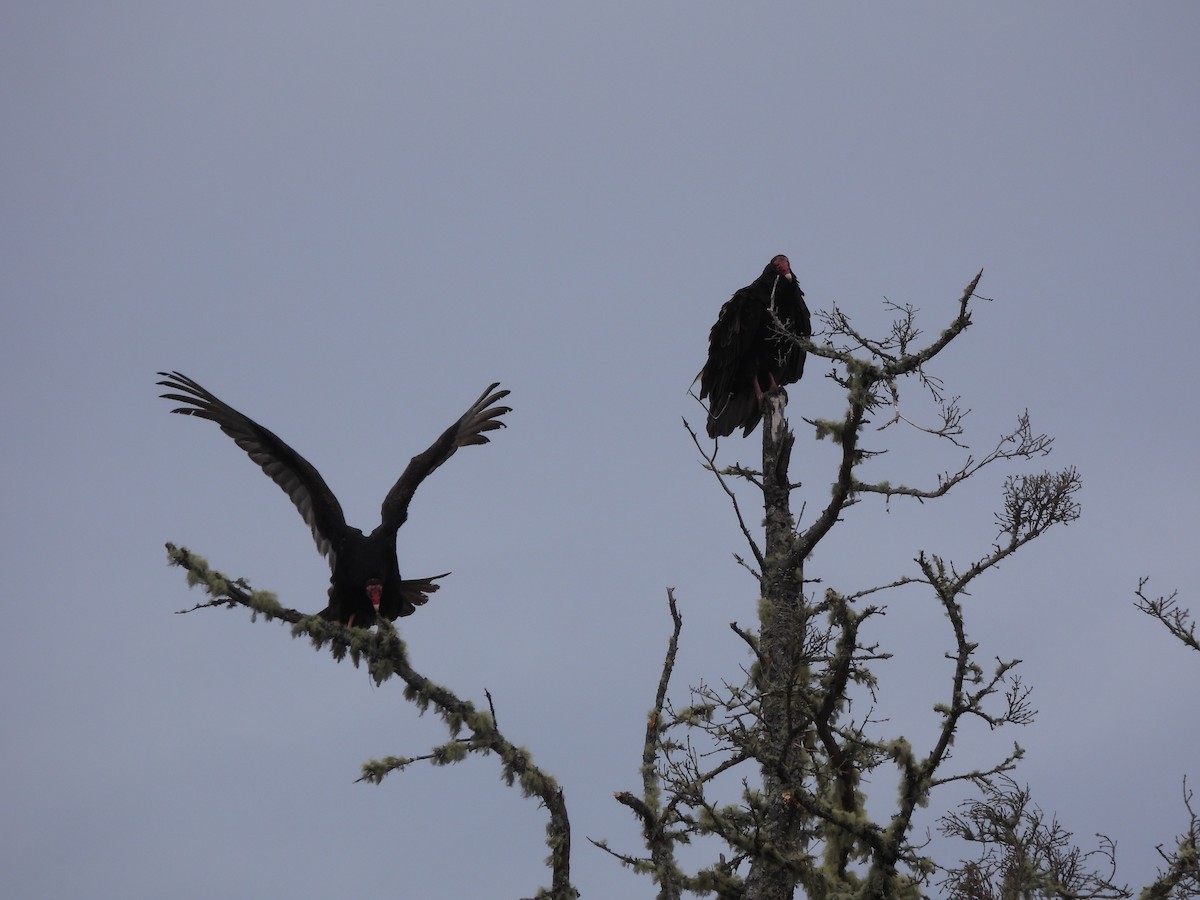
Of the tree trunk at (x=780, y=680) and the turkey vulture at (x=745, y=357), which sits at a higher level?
the turkey vulture at (x=745, y=357)

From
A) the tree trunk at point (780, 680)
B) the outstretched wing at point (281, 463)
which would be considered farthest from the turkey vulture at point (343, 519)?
the tree trunk at point (780, 680)

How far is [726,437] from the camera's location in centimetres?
941

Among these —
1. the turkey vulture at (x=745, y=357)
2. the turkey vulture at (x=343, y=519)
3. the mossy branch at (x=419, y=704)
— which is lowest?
the mossy branch at (x=419, y=704)

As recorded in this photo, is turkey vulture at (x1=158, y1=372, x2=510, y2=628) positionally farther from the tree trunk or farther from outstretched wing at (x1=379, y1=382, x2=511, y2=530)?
the tree trunk

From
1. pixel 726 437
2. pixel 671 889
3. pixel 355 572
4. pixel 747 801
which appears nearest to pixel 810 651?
pixel 747 801

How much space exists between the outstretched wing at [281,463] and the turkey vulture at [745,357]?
2862mm

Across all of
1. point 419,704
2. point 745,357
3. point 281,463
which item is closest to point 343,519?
point 281,463

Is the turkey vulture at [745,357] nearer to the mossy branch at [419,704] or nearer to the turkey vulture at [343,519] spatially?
the turkey vulture at [343,519]

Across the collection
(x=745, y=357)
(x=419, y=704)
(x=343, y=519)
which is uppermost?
(x=745, y=357)

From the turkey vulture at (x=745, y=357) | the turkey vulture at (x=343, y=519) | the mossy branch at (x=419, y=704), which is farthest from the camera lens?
the turkey vulture at (x=745, y=357)

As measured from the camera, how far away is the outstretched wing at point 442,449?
770 cm

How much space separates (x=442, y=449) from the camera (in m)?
8.08

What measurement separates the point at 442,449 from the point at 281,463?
963mm

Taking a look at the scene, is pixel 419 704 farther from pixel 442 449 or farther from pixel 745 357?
pixel 745 357
